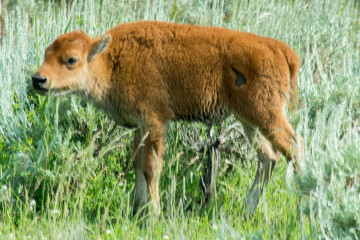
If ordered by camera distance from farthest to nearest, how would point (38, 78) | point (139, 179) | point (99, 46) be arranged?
point (139, 179), point (99, 46), point (38, 78)

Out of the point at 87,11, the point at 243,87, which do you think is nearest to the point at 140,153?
the point at 243,87

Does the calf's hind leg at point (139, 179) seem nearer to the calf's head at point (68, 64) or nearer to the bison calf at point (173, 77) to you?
the bison calf at point (173, 77)

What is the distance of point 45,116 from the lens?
18.6ft

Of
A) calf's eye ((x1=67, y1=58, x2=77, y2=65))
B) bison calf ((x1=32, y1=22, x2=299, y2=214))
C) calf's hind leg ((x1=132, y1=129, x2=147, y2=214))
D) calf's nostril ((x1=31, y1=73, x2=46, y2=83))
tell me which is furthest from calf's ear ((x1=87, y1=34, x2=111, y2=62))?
calf's hind leg ((x1=132, y1=129, x2=147, y2=214))

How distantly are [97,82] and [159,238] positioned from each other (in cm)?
172

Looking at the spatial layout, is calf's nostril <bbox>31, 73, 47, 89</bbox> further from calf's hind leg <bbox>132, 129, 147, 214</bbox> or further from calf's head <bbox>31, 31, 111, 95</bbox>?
calf's hind leg <bbox>132, 129, 147, 214</bbox>

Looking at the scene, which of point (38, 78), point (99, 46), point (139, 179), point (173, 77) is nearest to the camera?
point (38, 78)

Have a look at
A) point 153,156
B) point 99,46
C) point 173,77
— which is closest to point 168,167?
point 153,156

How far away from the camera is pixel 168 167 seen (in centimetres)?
593

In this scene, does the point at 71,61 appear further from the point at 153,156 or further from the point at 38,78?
the point at 153,156

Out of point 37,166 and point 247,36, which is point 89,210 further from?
point 247,36

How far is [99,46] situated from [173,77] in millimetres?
746

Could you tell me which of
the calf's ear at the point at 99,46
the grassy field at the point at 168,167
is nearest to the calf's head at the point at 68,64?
the calf's ear at the point at 99,46

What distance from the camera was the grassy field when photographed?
397 centimetres
